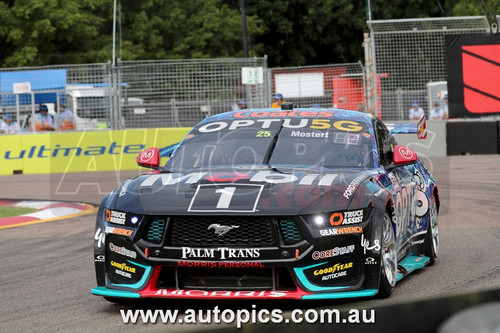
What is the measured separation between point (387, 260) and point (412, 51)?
17.0m

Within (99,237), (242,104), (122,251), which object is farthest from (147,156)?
(242,104)

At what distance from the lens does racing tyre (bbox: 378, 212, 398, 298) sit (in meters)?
5.76

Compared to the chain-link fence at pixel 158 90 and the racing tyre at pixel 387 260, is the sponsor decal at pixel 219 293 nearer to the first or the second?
the racing tyre at pixel 387 260

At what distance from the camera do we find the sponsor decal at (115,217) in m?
5.75

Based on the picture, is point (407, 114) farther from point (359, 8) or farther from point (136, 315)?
point (359, 8)

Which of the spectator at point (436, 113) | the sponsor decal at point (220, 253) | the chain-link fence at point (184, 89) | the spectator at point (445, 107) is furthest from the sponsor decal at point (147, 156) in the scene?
the spectator at point (436, 113)

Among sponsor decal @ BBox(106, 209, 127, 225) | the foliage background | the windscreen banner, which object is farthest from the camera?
the foliage background

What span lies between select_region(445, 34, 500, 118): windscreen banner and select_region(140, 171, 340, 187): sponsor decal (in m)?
16.6

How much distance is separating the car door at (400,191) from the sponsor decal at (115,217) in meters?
1.84

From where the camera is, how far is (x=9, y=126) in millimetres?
22422

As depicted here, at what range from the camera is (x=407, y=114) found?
23.8 m

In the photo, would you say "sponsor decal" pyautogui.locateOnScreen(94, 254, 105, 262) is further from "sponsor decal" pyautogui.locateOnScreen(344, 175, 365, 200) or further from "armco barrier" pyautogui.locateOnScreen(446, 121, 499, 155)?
"armco barrier" pyautogui.locateOnScreen(446, 121, 499, 155)

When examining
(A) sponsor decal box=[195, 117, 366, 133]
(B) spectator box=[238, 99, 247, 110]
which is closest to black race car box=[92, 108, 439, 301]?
(A) sponsor decal box=[195, 117, 366, 133]

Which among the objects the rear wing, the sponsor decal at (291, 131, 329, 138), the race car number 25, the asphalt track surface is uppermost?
the sponsor decal at (291, 131, 329, 138)
